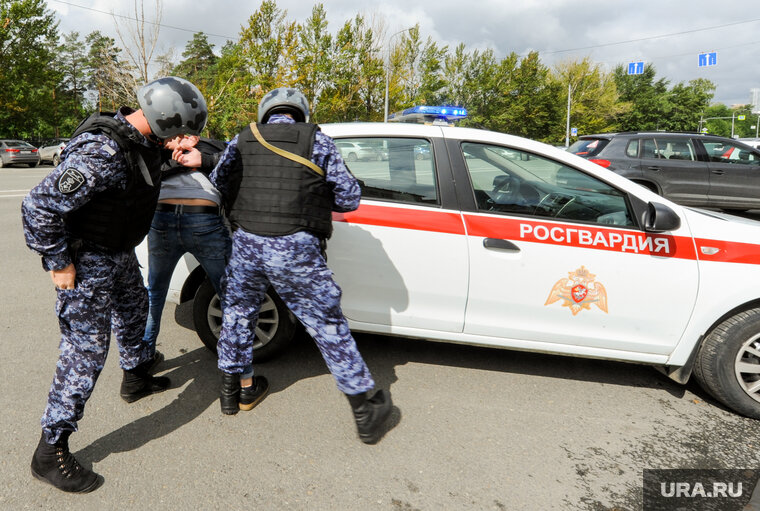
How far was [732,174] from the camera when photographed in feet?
31.1

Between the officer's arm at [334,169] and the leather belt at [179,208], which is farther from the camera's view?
the leather belt at [179,208]

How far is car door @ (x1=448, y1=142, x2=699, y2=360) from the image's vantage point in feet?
9.44

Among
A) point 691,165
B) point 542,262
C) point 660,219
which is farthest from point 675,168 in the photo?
point 542,262

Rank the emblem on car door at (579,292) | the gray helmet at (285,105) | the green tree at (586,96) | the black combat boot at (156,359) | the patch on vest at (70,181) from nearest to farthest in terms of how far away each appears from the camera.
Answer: the patch on vest at (70,181) < the gray helmet at (285,105) < the emblem on car door at (579,292) < the black combat boot at (156,359) < the green tree at (586,96)

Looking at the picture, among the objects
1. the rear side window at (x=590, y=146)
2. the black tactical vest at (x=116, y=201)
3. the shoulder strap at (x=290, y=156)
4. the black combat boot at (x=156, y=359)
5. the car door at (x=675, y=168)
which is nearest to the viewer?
the black tactical vest at (x=116, y=201)

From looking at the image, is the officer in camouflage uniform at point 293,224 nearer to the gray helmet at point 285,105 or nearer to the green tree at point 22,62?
the gray helmet at point 285,105

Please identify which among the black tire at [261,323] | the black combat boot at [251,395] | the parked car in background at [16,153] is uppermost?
the parked car in background at [16,153]

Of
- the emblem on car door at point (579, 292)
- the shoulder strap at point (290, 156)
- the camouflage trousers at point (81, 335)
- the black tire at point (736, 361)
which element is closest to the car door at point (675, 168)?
the black tire at point (736, 361)

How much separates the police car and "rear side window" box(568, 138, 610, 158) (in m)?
6.96

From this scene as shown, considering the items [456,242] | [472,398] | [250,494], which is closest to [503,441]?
[472,398]

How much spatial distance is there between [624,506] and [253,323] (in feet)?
6.26

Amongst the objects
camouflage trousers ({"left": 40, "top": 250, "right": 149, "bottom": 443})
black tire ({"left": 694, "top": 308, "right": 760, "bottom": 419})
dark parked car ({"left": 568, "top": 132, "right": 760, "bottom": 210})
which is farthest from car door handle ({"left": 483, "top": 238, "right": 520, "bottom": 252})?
dark parked car ({"left": 568, "top": 132, "right": 760, "bottom": 210})

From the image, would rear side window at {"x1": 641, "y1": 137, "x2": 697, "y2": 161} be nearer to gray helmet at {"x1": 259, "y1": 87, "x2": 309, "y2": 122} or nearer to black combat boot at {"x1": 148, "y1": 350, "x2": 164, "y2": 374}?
gray helmet at {"x1": 259, "y1": 87, "x2": 309, "y2": 122}

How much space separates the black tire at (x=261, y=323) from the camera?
3299mm
